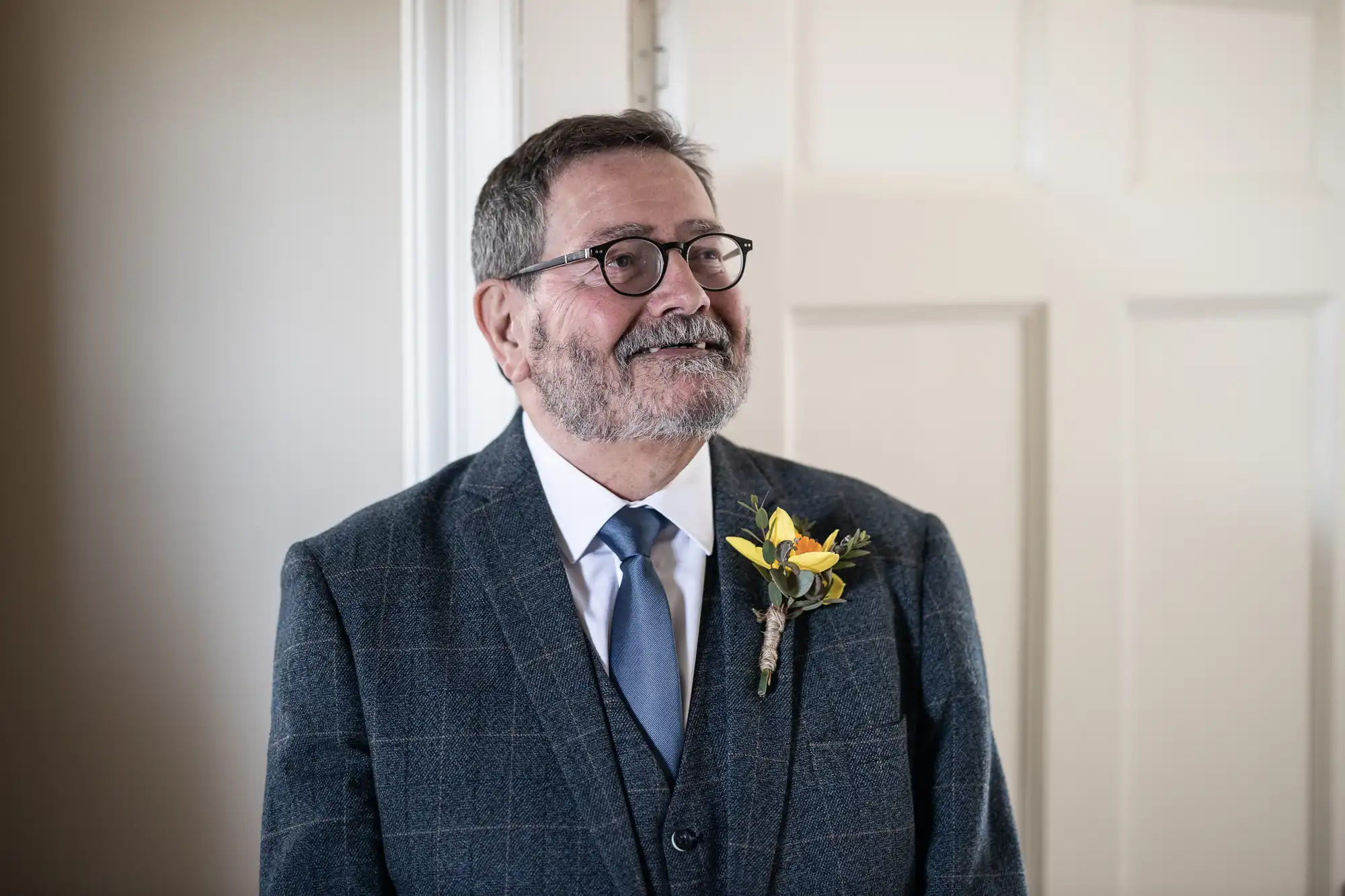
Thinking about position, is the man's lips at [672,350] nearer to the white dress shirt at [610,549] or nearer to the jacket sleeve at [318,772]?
the white dress shirt at [610,549]

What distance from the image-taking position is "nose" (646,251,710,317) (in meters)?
1.25

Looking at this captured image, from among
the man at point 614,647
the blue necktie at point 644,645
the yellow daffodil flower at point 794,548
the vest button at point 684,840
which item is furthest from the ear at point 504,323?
the vest button at point 684,840

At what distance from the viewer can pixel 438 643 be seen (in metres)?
1.21

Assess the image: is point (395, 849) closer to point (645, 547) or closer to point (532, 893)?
point (532, 893)

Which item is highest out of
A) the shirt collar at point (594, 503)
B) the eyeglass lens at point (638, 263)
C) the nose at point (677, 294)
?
the eyeglass lens at point (638, 263)

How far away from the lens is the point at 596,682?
120 cm

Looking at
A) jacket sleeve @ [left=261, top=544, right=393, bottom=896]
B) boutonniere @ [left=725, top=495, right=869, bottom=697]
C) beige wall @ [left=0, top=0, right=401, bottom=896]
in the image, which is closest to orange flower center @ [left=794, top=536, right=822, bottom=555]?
boutonniere @ [left=725, top=495, right=869, bottom=697]

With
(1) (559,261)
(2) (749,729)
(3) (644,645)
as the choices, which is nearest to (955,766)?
(2) (749,729)

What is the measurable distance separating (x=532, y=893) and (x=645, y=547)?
37cm

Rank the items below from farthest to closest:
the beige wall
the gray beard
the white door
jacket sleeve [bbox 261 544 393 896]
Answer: the white door
the beige wall
the gray beard
jacket sleeve [bbox 261 544 393 896]

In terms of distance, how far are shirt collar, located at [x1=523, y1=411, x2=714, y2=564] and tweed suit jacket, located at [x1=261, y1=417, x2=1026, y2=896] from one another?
0.03 meters

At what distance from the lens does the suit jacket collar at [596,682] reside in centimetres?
116

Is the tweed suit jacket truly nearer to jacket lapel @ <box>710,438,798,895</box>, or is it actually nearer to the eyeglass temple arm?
jacket lapel @ <box>710,438,798,895</box>

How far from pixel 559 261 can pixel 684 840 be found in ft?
2.01
